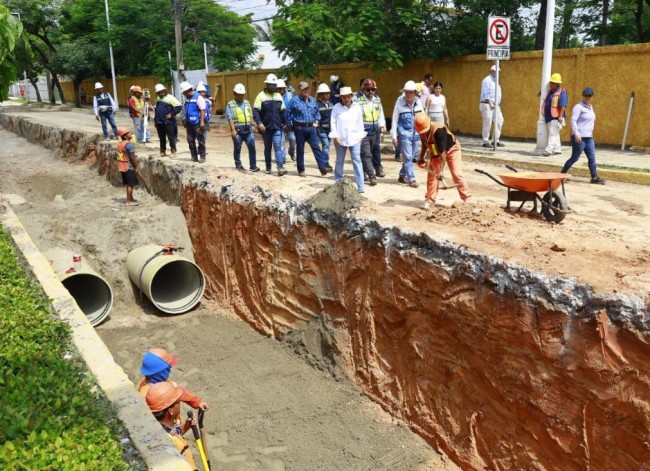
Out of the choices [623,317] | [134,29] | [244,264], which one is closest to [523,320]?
[623,317]

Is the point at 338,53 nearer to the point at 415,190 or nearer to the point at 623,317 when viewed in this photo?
the point at 415,190

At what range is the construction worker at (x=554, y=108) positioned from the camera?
39.8 feet

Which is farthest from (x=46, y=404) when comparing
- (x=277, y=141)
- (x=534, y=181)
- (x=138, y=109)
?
(x=138, y=109)

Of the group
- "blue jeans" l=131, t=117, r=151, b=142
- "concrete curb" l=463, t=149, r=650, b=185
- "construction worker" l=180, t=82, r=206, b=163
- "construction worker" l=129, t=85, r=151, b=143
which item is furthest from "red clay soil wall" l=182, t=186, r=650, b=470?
"blue jeans" l=131, t=117, r=151, b=142

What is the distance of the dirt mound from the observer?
320 inches

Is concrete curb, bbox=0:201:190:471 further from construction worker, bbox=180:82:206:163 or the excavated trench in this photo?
construction worker, bbox=180:82:206:163

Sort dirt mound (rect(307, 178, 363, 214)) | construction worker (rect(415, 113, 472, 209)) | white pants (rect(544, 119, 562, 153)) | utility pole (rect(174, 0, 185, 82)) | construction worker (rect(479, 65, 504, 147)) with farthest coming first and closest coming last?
utility pole (rect(174, 0, 185, 82)), construction worker (rect(479, 65, 504, 147)), white pants (rect(544, 119, 562, 153)), dirt mound (rect(307, 178, 363, 214)), construction worker (rect(415, 113, 472, 209))

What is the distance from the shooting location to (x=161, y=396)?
5277 mm

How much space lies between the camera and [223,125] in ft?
77.6

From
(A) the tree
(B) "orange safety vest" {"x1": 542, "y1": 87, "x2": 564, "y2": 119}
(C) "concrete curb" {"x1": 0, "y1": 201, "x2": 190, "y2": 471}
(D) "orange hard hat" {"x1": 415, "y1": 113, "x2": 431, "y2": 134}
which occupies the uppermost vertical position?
(A) the tree

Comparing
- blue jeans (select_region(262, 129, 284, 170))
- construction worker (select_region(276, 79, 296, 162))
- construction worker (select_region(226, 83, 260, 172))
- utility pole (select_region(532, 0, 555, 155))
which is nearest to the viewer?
blue jeans (select_region(262, 129, 284, 170))

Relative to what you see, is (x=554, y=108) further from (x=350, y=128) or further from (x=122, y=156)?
(x=122, y=156)

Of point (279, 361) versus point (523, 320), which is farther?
point (279, 361)

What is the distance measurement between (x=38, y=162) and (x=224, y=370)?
1431 cm
